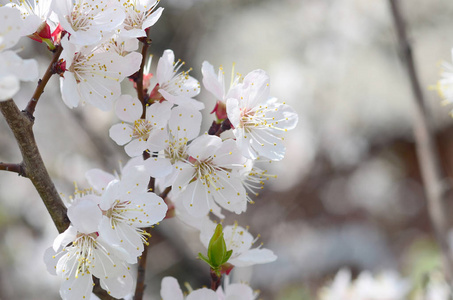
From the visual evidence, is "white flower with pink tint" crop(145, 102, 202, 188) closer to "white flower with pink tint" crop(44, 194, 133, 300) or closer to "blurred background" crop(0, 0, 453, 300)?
"white flower with pink tint" crop(44, 194, 133, 300)

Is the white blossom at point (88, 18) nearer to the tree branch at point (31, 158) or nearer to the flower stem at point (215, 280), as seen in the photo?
the tree branch at point (31, 158)

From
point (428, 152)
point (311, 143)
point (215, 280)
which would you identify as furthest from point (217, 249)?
point (311, 143)

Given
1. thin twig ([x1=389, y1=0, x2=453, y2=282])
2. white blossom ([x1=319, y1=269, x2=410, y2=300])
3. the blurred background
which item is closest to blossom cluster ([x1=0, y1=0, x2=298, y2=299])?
thin twig ([x1=389, y1=0, x2=453, y2=282])

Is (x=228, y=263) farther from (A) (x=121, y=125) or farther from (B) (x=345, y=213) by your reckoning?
(B) (x=345, y=213)

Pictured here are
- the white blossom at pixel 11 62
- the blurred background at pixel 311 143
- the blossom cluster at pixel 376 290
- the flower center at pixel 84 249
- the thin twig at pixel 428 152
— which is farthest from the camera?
the blurred background at pixel 311 143

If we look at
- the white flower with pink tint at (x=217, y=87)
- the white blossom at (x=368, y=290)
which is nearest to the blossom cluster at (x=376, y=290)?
the white blossom at (x=368, y=290)

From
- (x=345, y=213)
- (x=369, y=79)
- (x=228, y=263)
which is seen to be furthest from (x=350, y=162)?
(x=228, y=263)
